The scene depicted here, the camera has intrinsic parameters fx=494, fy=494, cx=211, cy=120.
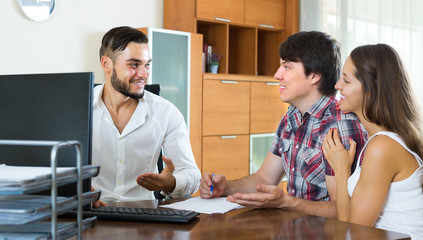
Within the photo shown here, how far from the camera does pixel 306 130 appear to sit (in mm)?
2072

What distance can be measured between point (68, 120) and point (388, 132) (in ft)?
3.36

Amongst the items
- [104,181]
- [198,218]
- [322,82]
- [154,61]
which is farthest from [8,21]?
[198,218]

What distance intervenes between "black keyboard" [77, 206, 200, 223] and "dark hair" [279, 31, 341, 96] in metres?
1.06

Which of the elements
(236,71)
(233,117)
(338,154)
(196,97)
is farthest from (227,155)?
(338,154)

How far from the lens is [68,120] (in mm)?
1071

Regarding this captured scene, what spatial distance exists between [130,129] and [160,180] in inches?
18.6

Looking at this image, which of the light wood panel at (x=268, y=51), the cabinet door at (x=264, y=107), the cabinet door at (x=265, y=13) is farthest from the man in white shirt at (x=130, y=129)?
the light wood panel at (x=268, y=51)

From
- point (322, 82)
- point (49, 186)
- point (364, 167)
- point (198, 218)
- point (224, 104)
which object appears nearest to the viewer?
point (49, 186)

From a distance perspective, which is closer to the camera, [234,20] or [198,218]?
[198,218]

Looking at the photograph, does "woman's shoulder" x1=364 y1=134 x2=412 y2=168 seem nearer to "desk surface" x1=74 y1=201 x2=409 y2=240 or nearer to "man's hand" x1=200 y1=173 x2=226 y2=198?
"desk surface" x1=74 y1=201 x2=409 y2=240

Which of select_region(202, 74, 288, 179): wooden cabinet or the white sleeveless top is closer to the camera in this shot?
the white sleeveless top

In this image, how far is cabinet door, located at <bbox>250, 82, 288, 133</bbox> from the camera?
16.9 feet

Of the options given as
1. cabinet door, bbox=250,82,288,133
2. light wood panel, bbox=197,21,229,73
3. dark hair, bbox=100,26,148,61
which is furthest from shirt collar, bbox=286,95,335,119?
cabinet door, bbox=250,82,288,133

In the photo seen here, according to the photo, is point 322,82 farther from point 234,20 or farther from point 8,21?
point 234,20
